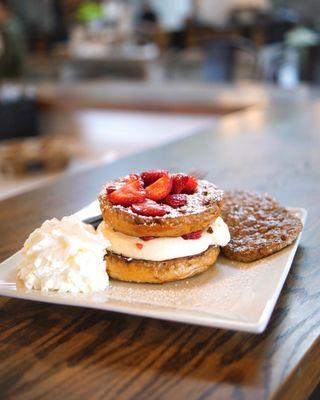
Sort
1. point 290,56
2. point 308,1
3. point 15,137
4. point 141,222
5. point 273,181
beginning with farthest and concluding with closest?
point 308,1
point 290,56
point 15,137
point 273,181
point 141,222

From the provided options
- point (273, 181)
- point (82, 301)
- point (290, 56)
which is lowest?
point (290, 56)

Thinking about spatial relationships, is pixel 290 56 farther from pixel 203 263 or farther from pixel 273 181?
pixel 203 263

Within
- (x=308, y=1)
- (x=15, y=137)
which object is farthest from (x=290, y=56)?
(x=15, y=137)

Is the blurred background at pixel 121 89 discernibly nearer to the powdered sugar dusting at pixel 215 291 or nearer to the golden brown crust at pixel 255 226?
the golden brown crust at pixel 255 226

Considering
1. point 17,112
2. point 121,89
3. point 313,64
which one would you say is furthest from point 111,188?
point 313,64

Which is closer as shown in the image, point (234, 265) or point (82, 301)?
point (82, 301)

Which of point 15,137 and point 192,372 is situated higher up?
point 192,372

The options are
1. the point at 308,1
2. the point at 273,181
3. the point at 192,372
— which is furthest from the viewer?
the point at 308,1

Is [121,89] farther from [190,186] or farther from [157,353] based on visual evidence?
[157,353]
